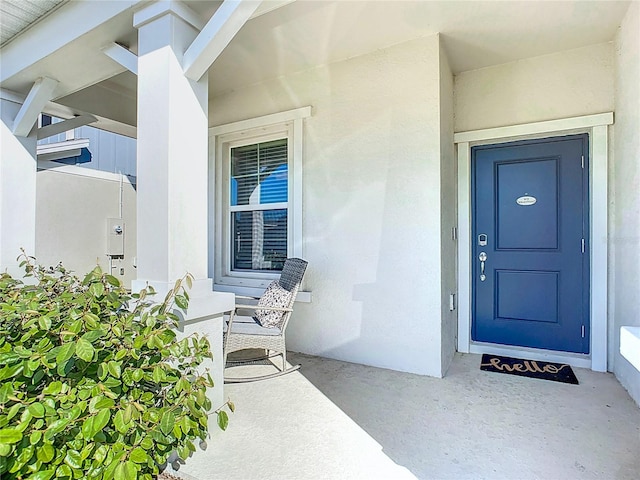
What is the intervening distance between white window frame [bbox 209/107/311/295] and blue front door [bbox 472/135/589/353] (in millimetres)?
1832

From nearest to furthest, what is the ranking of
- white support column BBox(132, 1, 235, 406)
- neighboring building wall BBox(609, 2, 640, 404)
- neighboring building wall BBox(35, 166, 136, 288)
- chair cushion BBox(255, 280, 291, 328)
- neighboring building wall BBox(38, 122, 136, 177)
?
white support column BBox(132, 1, 235, 406) → neighboring building wall BBox(609, 2, 640, 404) → chair cushion BBox(255, 280, 291, 328) → neighboring building wall BBox(35, 166, 136, 288) → neighboring building wall BBox(38, 122, 136, 177)

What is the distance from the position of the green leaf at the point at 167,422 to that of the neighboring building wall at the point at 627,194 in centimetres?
291

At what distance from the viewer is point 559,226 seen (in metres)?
3.26

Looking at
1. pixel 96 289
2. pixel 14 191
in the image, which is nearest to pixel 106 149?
pixel 14 191

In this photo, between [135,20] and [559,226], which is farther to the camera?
[559,226]

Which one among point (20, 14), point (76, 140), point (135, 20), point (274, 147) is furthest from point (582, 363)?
point (76, 140)

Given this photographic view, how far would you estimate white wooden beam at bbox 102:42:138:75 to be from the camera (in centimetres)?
215

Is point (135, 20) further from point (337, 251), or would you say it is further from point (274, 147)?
point (337, 251)

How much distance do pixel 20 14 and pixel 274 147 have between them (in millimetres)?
2234

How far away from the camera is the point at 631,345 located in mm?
921

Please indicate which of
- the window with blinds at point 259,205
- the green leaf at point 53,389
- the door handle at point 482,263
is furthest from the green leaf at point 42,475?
the door handle at point 482,263

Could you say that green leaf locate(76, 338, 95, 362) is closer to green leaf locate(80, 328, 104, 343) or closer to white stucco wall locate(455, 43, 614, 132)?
green leaf locate(80, 328, 104, 343)

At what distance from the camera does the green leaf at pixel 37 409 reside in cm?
105

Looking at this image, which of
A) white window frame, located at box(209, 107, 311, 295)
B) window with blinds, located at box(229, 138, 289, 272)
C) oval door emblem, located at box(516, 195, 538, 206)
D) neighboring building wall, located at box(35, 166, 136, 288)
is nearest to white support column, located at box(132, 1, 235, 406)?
white window frame, located at box(209, 107, 311, 295)
